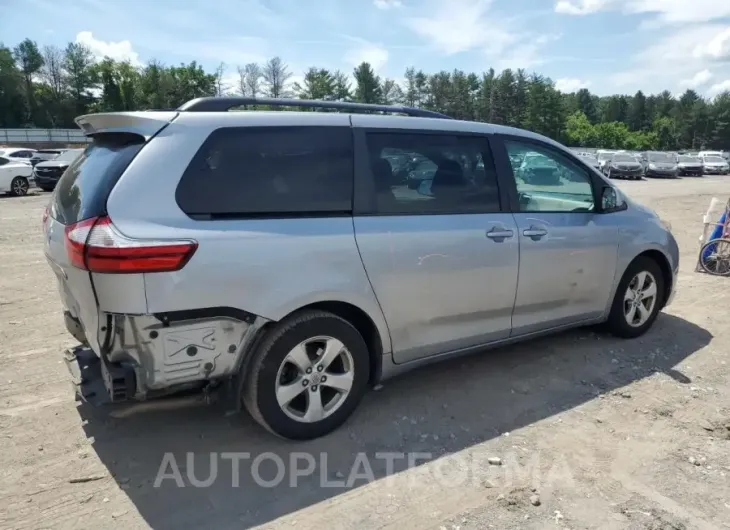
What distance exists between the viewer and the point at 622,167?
31547 millimetres

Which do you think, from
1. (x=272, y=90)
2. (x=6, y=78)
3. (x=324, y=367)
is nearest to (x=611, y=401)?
(x=324, y=367)

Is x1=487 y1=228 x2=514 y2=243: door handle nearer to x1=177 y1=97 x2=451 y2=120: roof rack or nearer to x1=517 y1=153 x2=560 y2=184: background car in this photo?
x1=517 y1=153 x2=560 y2=184: background car

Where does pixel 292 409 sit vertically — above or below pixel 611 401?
above

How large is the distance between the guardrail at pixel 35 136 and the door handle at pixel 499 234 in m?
56.9

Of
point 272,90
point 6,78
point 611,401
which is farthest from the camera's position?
point 272,90

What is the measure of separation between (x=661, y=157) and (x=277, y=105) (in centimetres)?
3879

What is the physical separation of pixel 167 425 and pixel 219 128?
1.84 metres

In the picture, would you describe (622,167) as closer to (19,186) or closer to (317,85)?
(19,186)

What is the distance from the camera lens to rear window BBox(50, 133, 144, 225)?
8.89 feet

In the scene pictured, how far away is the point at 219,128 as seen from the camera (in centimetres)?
290

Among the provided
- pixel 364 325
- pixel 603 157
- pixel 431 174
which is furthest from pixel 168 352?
pixel 603 157

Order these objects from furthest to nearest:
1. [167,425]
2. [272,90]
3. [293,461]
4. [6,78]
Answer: [272,90]
[6,78]
[167,425]
[293,461]

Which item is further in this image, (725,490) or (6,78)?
(6,78)

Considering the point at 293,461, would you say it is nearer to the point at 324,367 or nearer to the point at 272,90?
the point at 324,367
